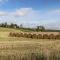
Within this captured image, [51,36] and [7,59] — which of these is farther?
[51,36]

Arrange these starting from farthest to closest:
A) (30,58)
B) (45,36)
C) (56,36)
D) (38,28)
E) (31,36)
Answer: (38,28) → (31,36) → (45,36) → (56,36) → (30,58)

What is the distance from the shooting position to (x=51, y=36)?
3675 centimetres

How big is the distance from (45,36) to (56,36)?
112 inches

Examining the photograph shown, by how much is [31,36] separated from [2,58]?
106 ft

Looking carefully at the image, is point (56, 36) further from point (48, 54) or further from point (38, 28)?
point (38, 28)

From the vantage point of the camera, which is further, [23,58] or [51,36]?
[51,36]

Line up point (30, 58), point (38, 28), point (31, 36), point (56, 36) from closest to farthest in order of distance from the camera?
point (30, 58), point (56, 36), point (31, 36), point (38, 28)

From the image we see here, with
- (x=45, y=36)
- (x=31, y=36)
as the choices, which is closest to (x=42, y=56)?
(x=45, y=36)

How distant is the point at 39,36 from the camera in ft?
130

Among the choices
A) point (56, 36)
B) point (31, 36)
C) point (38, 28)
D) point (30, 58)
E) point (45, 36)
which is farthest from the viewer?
point (38, 28)

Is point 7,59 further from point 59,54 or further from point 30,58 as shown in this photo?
point 59,54

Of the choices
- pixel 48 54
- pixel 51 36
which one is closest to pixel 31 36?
pixel 51 36

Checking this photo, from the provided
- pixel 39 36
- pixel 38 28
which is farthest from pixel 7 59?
pixel 38 28

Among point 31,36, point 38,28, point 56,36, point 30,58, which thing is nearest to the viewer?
point 30,58
